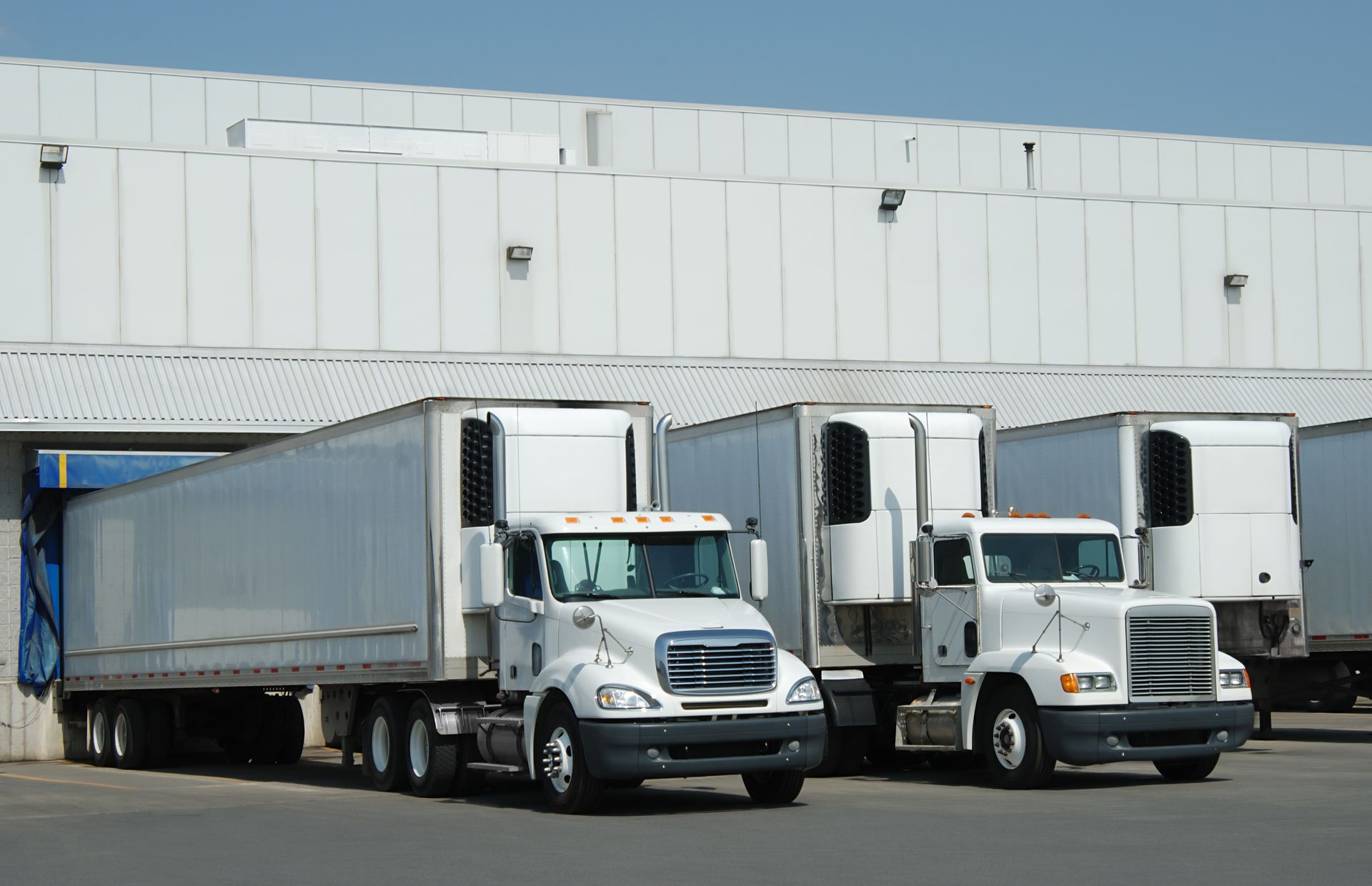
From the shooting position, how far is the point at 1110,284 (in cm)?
3759

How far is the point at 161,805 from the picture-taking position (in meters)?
18.4

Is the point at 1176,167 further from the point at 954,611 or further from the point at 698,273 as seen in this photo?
the point at 954,611

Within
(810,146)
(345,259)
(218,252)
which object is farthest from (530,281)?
(810,146)

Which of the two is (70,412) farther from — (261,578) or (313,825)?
(313,825)

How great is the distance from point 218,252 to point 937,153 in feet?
71.9

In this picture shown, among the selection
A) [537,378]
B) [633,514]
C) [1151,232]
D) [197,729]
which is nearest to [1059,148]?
[1151,232]

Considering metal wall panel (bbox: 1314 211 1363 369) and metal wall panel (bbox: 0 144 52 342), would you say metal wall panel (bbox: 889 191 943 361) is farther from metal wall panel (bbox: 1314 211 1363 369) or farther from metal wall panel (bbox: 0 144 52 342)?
metal wall panel (bbox: 0 144 52 342)

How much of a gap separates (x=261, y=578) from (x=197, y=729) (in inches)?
207

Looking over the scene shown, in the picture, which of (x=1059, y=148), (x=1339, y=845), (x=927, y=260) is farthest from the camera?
(x=1059, y=148)

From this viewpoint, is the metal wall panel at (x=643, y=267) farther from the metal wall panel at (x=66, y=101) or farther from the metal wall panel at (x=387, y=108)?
the metal wall panel at (x=66, y=101)

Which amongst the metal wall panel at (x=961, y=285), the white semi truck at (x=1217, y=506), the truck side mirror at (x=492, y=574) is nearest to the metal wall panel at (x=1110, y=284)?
the metal wall panel at (x=961, y=285)

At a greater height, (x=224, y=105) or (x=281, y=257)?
(x=224, y=105)

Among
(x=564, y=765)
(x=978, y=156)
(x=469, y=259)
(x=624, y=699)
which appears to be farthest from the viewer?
(x=978, y=156)

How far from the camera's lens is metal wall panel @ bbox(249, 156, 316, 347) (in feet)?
105
